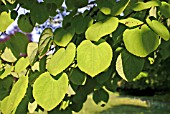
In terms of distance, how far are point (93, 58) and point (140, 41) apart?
0.14 metres

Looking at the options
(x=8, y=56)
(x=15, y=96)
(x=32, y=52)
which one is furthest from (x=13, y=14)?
(x=15, y=96)

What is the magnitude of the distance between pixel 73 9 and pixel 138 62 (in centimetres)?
61

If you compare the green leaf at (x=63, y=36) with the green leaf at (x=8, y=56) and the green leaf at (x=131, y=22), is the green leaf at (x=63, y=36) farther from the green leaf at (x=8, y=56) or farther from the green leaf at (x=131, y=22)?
the green leaf at (x=8, y=56)

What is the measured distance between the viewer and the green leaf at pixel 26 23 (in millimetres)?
1472

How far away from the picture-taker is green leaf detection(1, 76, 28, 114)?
0.99 m

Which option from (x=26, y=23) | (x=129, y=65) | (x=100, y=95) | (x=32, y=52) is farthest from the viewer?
(x=100, y=95)

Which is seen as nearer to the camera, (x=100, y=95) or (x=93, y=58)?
(x=93, y=58)

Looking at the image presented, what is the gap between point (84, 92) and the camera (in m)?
1.53

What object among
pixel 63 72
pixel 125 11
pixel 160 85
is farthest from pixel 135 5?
pixel 160 85

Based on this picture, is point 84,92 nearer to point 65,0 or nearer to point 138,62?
point 65,0

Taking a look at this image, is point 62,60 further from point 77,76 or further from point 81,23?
point 81,23

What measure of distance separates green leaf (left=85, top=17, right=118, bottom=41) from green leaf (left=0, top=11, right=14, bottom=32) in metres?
0.51

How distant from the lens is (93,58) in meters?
0.84

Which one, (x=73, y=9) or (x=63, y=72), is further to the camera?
(x=73, y=9)
